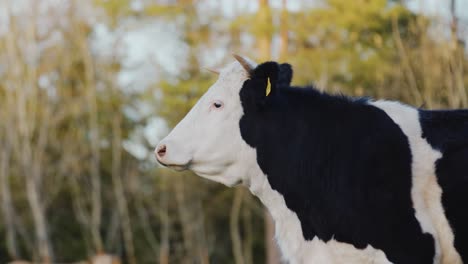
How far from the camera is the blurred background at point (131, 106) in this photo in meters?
20.1

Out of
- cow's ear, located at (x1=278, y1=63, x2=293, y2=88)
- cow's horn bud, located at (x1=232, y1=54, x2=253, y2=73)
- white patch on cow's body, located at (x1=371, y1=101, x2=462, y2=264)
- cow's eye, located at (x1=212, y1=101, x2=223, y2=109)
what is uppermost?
cow's horn bud, located at (x1=232, y1=54, x2=253, y2=73)

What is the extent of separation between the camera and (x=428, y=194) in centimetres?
541

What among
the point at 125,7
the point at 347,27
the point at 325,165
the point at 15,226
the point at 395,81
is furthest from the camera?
the point at 15,226

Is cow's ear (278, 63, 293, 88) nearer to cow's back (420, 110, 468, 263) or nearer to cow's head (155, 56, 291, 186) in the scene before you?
cow's head (155, 56, 291, 186)

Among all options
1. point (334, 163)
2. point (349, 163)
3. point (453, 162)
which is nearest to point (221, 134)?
point (334, 163)

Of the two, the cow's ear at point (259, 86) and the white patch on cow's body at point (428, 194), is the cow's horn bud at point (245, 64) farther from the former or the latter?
the white patch on cow's body at point (428, 194)

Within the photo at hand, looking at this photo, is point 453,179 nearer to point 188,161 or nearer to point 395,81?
point 188,161

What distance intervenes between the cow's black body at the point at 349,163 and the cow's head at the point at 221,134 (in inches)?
1.1

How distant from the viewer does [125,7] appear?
76.4 ft

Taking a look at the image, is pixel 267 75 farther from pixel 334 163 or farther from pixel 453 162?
pixel 453 162

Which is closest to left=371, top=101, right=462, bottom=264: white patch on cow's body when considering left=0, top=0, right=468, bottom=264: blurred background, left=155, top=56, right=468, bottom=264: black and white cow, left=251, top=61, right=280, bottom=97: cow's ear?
left=155, top=56, right=468, bottom=264: black and white cow

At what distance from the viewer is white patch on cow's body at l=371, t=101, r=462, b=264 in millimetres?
5320

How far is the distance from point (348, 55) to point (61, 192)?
15.7 metres

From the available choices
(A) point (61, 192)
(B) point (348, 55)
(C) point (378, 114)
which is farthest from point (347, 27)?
(A) point (61, 192)
